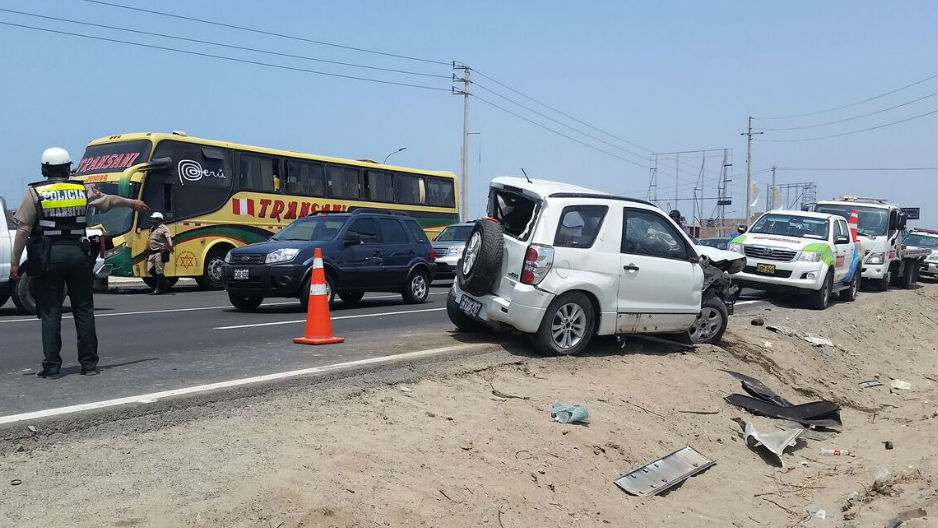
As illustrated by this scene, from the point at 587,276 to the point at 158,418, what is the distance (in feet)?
15.1

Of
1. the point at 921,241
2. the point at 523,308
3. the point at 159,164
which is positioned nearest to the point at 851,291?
the point at 921,241

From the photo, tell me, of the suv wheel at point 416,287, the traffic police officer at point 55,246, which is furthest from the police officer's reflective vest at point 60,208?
the suv wheel at point 416,287

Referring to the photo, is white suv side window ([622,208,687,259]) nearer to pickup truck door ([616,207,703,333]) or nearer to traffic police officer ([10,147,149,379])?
pickup truck door ([616,207,703,333])

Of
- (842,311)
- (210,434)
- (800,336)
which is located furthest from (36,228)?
(842,311)

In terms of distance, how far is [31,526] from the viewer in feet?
12.4

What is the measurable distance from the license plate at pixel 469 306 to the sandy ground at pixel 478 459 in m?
0.65

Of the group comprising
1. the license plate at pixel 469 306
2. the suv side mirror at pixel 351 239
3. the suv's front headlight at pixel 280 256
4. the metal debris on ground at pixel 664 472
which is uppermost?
the suv side mirror at pixel 351 239

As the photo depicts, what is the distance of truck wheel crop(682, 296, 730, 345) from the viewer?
33.7 ft

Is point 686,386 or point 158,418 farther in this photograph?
point 686,386

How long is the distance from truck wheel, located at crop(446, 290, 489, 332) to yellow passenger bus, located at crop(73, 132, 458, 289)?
1089 centimetres

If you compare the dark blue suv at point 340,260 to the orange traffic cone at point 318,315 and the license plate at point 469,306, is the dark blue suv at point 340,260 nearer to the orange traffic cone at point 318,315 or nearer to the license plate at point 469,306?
the orange traffic cone at point 318,315

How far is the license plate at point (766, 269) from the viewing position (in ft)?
54.1

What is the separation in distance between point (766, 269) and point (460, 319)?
921 cm

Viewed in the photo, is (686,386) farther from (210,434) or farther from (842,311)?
(842,311)
